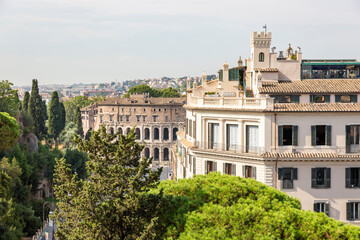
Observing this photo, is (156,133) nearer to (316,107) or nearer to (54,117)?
(54,117)

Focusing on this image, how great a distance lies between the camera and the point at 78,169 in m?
89.8

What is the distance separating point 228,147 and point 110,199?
14.2 m

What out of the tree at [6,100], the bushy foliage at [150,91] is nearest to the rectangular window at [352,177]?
the tree at [6,100]

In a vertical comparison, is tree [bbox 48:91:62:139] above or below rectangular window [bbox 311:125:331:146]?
below

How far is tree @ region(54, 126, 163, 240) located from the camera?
2711 cm

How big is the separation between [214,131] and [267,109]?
4595 mm

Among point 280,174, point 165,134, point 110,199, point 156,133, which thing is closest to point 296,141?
point 280,174

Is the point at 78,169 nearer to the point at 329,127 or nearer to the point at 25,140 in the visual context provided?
the point at 25,140

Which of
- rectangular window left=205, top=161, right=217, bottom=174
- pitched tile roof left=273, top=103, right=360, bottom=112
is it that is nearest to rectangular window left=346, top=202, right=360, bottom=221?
pitched tile roof left=273, top=103, right=360, bottom=112

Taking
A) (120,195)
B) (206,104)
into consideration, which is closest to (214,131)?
(206,104)

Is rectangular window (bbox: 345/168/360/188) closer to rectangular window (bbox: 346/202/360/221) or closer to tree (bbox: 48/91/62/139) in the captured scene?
rectangular window (bbox: 346/202/360/221)

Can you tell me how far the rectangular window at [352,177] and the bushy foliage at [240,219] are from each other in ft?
34.5

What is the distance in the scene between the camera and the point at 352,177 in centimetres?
3897

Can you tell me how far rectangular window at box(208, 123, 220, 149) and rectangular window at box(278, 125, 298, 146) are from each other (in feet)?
14.6
